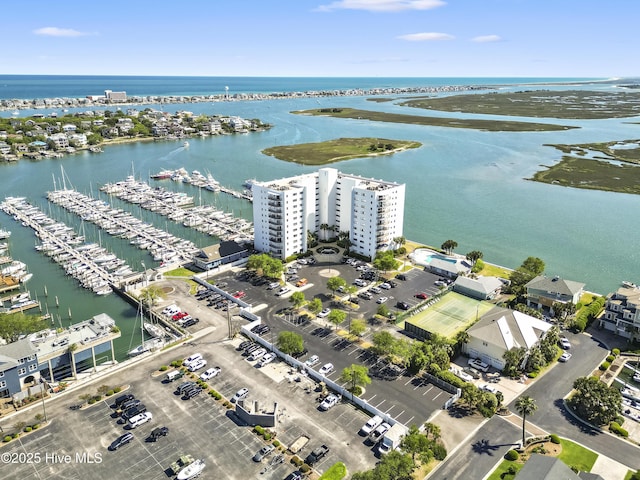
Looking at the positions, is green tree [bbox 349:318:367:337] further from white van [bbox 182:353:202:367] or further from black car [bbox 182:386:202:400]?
black car [bbox 182:386:202:400]

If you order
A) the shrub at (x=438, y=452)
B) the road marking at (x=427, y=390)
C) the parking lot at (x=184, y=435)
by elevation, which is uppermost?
the shrub at (x=438, y=452)

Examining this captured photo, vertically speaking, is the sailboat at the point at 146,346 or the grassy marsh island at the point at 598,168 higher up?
the grassy marsh island at the point at 598,168

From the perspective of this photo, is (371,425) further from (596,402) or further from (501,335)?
(596,402)

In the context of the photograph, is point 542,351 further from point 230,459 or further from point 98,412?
point 98,412

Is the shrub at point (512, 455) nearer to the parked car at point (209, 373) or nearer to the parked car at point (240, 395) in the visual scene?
the parked car at point (240, 395)

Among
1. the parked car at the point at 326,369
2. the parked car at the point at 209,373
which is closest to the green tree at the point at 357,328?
the parked car at the point at 326,369
